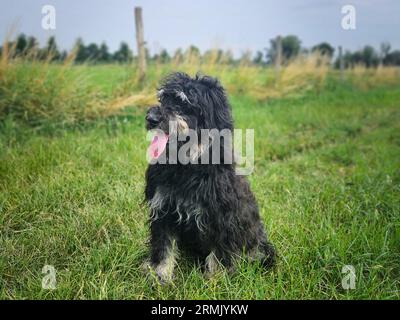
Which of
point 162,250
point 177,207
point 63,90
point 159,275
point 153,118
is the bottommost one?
point 159,275

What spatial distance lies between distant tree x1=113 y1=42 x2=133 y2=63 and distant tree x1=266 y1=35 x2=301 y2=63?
6666 millimetres

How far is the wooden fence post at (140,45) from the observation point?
816cm

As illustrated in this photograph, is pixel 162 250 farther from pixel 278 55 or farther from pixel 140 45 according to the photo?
pixel 278 55

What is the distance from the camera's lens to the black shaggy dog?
9.81 ft

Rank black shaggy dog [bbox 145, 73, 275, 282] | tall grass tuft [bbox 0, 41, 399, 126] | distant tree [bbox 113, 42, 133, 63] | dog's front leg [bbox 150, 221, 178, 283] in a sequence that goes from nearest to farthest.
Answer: black shaggy dog [bbox 145, 73, 275, 282], dog's front leg [bbox 150, 221, 178, 283], tall grass tuft [bbox 0, 41, 399, 126], distant tree [bbox 113, 42, 133, 63]

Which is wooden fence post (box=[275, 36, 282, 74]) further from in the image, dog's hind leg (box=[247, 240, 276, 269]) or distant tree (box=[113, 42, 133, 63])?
dog's hind leg (box=[247, 240, 276, 269])

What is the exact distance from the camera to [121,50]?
8688 mm

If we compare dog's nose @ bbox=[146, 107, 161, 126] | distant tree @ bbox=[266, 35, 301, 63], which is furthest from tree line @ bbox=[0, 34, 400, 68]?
dog's nose @ bbox=[146, 107, 161, 126]

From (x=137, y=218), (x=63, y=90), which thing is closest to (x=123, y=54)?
(x=63, y=90)

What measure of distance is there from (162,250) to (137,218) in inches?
32.2

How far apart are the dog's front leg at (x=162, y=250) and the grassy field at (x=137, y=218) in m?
0.12

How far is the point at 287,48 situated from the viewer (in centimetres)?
1480
